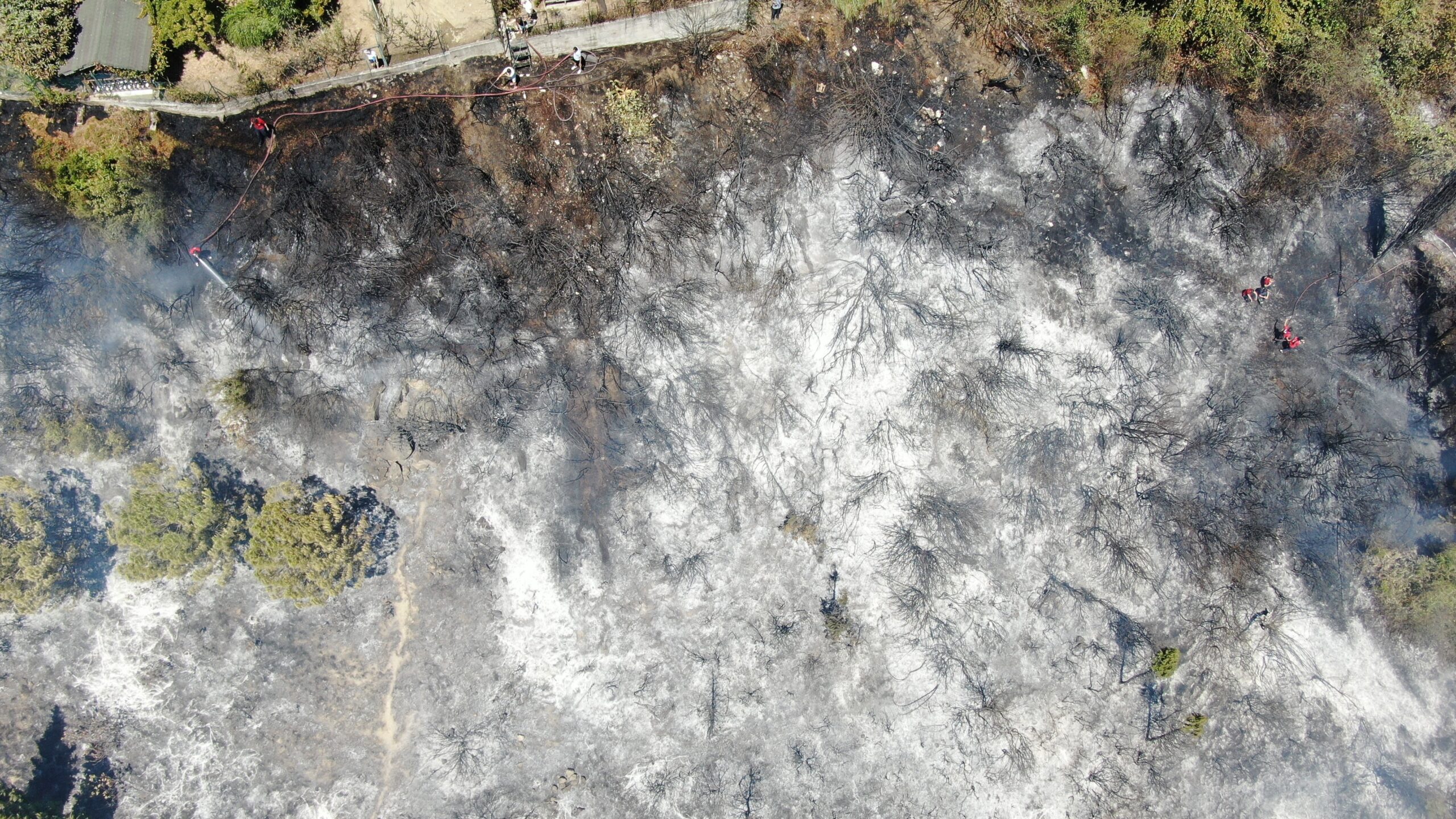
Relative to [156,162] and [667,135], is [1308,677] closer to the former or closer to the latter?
[667,135]

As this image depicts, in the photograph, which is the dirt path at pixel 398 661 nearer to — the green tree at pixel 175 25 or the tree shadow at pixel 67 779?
the tree shadow at pixel 67 779

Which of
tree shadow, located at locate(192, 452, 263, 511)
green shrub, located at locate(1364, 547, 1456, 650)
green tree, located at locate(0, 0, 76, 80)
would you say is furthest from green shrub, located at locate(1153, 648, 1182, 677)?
green tree, located at locate(0, 0, 76, 80)

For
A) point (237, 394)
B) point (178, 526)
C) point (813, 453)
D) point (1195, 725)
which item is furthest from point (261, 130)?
point (1195, 725)

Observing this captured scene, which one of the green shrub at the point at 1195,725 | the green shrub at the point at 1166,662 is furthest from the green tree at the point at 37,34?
the green shrub at the point at 1195,725

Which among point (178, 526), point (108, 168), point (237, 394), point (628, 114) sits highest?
point (628, 114)

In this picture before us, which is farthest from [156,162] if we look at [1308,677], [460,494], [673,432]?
[1308,677]

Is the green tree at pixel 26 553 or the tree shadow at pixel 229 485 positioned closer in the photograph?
the green tree at pixel 26 553

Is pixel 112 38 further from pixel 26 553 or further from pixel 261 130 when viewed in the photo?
pixel 26 553
